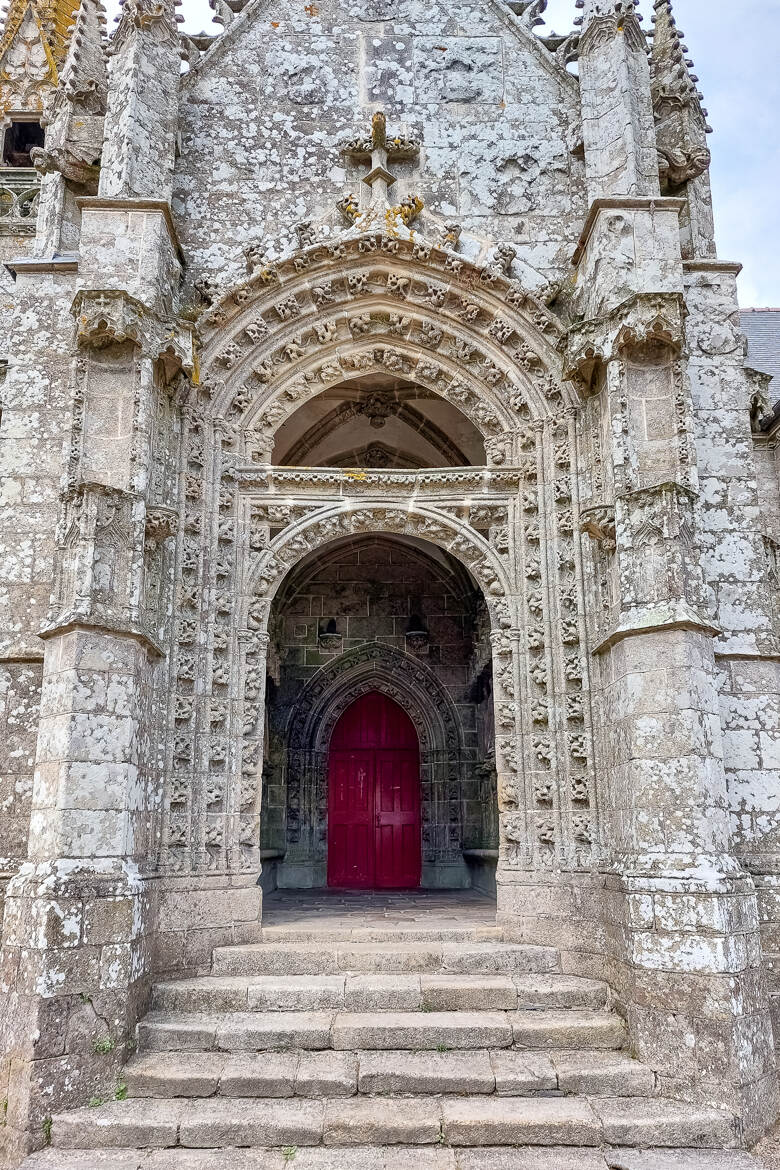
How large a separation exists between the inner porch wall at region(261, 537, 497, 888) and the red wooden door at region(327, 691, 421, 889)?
0.24 m

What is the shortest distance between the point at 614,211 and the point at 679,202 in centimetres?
43

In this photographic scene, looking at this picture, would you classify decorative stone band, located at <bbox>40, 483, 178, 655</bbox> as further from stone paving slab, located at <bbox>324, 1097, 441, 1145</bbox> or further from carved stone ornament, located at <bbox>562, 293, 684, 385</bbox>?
carved stone ornament, located at <bbox>562, 293, 684, 385</bbox>

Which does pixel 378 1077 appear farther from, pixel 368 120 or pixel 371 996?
pixel 368 120

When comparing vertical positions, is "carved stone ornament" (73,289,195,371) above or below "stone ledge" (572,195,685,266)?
below

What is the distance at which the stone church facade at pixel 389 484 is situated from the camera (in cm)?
477

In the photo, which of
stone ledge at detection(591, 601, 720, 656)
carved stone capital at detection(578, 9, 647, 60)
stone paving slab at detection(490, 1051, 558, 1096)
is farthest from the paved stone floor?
carved stone capital at detection(578, 9, 647, 60)

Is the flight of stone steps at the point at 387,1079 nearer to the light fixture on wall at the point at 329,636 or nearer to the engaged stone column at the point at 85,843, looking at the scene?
the engaged stone column at the point at 85,843

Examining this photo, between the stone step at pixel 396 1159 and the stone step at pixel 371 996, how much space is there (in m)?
0.97

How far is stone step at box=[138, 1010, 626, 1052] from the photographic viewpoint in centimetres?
474

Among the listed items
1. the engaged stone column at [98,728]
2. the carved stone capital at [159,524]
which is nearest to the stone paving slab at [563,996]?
the engaged stone column at [98,728]

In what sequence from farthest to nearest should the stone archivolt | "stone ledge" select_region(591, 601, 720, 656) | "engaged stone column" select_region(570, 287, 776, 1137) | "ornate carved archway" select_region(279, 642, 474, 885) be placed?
1. "ornate carved archway" select_region(279, 642, 474, 885)
2. the stone archivolt
3. "stone ledge" select_region(591, 601, 720, 656)
4. "engaged stone column" select_region(570, 287, 776, 1137)

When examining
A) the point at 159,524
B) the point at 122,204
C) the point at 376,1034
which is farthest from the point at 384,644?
the point at 376,1034

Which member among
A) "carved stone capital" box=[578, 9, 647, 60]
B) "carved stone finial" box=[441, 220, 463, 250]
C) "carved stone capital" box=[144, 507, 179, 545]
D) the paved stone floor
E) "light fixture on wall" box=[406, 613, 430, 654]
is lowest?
the paved stone floor

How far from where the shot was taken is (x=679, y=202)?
6082 mm
